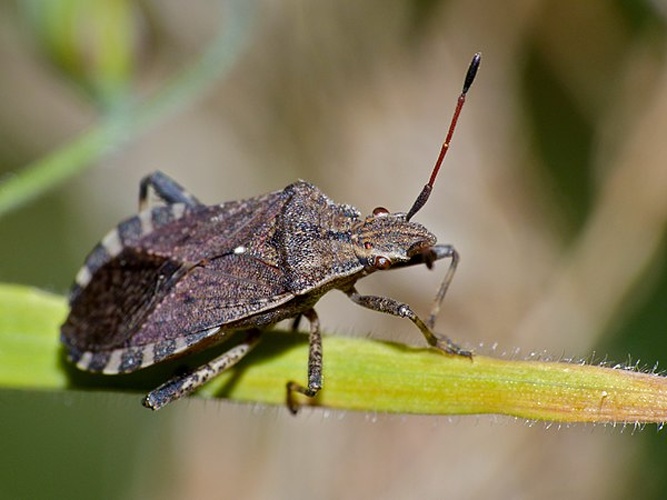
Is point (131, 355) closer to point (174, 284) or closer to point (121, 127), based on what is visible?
point (174, 284)

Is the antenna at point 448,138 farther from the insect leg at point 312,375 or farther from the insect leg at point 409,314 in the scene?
the insect leg at point 312,375

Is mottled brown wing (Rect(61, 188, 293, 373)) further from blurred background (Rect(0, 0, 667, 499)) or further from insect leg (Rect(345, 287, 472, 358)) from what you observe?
blurred background (Rect(0, 0, 667, 499))

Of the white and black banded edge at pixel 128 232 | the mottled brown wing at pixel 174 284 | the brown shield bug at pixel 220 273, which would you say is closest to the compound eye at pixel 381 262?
the brown shield bug at pixel 220 273

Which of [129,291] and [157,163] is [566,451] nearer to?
[129,291]

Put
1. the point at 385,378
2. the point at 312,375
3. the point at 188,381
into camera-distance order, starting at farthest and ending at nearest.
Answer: the point at 188,381, the point at 312,375, the point at 385,378

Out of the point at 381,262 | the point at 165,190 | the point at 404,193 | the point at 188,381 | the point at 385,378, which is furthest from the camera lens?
the point at 404,193

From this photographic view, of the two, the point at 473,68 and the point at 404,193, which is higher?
the point at 473,68

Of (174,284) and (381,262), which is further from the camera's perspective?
(174,284)

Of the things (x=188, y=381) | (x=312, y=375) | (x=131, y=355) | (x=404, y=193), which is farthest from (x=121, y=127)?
(x=404, y=193)
